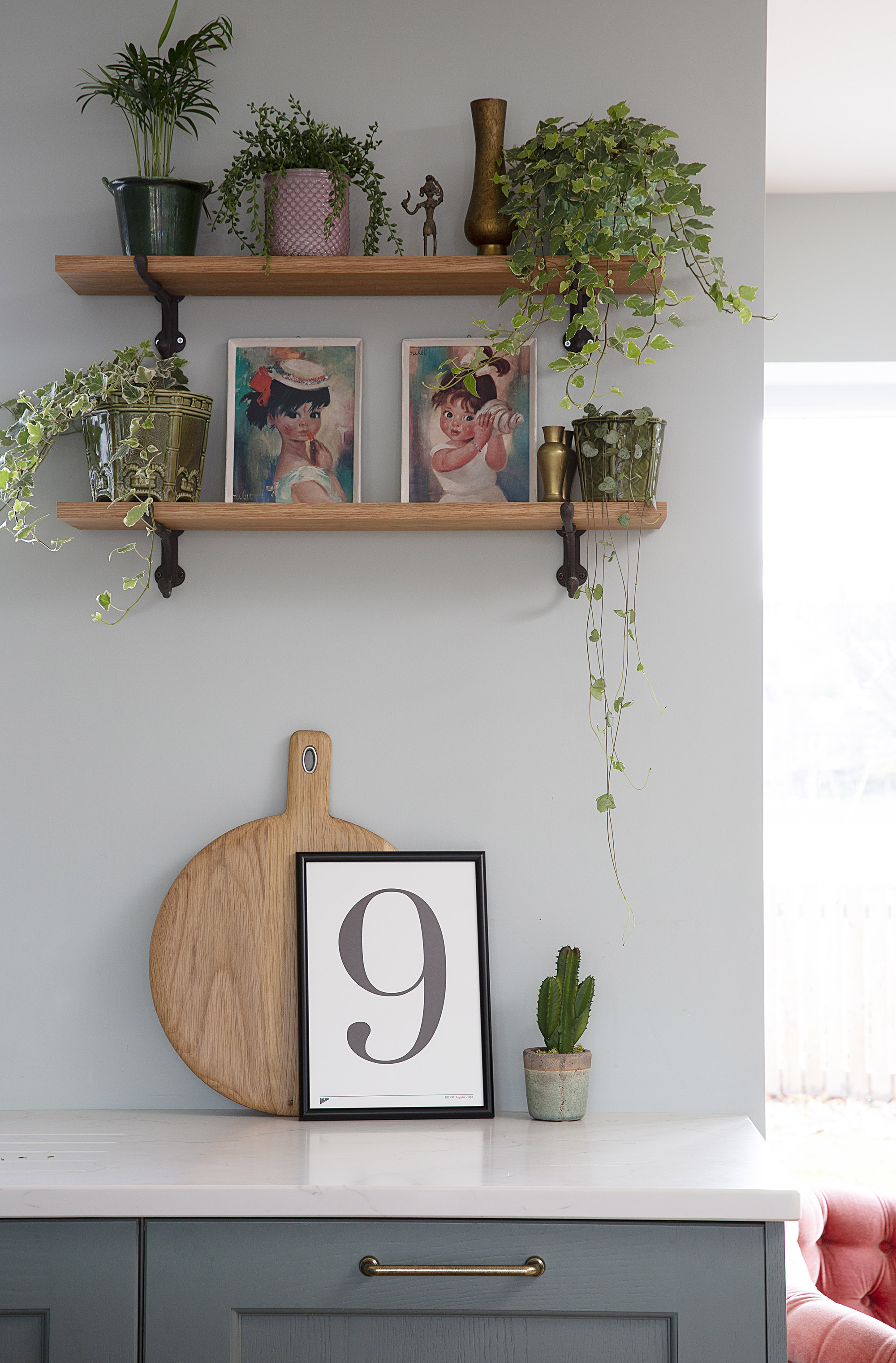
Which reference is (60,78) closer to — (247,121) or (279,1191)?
(247,121)

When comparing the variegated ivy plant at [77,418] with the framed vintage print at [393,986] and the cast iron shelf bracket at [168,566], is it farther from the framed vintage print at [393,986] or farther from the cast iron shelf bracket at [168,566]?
the framed vintage print at [393,986]

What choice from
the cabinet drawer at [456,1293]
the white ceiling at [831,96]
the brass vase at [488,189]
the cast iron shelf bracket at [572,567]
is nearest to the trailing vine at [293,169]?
the brass vase at [488,189]

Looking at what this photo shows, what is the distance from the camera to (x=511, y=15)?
1.80 m

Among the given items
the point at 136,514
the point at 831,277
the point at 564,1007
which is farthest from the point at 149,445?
the point at 831,277

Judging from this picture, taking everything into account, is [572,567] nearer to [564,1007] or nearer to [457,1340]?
[564,1007]

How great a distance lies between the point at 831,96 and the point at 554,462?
133cm

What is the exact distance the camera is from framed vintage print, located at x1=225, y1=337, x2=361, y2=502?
1739mm

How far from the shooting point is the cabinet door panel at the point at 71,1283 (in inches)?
50.8

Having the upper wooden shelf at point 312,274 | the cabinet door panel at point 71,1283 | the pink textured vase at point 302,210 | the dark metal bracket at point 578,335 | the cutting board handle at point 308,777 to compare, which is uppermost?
the pink textured vase at point 302,210

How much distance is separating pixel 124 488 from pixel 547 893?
899mm

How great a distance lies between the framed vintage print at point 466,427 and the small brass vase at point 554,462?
66 millimetres

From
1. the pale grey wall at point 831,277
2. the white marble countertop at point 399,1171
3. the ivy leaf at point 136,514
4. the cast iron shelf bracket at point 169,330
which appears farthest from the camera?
the pale grey wall at point 831,277

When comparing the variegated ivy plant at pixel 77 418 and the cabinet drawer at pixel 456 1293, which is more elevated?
the variegated ivy plant at pixel 77 418

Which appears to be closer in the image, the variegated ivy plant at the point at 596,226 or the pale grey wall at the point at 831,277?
the variegated ivy plant at the point at 596,226
